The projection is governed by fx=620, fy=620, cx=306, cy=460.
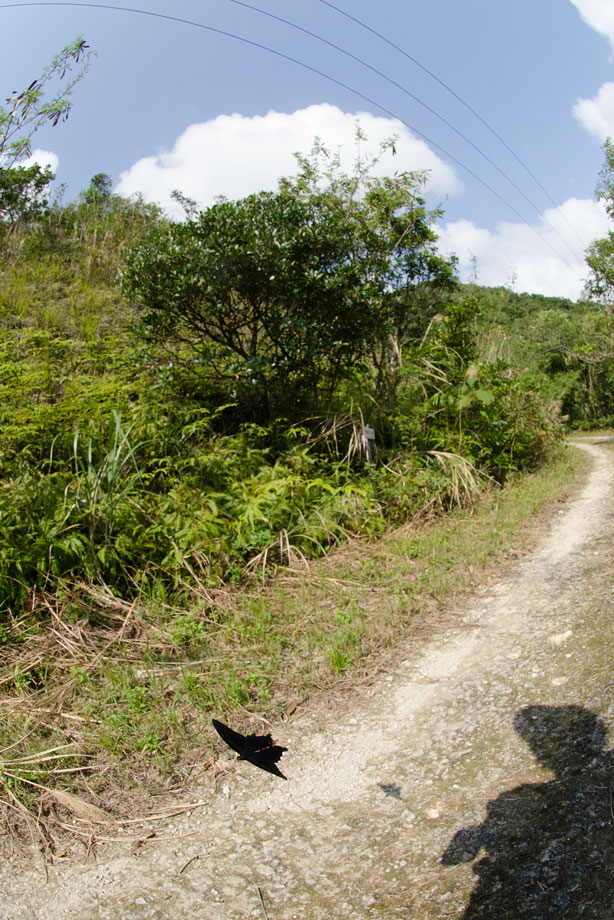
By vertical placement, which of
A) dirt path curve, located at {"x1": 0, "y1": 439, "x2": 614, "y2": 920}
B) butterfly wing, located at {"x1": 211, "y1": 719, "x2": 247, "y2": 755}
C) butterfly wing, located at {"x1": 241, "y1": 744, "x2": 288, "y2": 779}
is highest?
butterfly wing, located at {"x1": 211, "y1": 719, "x2": 247, "y2": 755}

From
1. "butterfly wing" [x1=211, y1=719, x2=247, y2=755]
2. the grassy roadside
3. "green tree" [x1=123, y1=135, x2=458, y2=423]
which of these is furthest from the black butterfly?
"green tree" [x1=123, y1=135, x2=458, y2=423]

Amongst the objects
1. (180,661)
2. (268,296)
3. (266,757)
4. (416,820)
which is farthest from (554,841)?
(268,296)

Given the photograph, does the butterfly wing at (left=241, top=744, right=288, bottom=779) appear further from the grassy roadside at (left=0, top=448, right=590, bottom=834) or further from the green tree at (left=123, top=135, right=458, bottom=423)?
the green tree at (left=123, top=135, right=458, bottom=423)

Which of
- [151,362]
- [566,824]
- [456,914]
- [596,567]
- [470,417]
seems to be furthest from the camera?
[470,417]

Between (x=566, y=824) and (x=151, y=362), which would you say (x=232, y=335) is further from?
(x=566, y=824)

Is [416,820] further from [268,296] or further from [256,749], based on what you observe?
[268,296]

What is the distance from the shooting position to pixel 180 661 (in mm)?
3762

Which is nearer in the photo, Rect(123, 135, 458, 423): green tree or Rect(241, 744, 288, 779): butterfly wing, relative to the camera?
Rect(241, 744, 288, 779): butterfly wing

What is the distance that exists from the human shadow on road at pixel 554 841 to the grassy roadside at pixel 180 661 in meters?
1.26

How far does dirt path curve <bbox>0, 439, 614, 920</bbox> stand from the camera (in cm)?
210

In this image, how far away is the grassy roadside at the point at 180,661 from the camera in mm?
2934

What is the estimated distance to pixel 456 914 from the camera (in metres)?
1.98

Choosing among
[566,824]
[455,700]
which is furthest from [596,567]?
[566,824]

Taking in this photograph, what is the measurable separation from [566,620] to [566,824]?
1884mm
